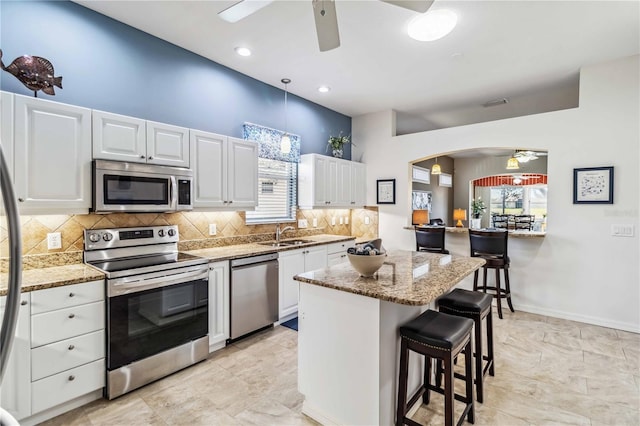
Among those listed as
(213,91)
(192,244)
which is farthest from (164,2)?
(192,244)

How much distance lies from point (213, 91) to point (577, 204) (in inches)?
177

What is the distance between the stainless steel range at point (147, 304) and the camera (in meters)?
2.35

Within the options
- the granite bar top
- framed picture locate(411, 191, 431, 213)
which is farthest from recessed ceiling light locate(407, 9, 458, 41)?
framed picture locate(411, 191, 431, 213)

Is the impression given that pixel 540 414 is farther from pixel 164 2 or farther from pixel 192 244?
pixel 164 2

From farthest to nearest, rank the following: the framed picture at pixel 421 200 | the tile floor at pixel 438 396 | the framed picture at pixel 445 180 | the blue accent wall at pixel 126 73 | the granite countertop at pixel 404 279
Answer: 1. the framed picture at pixel 445 180
2. the framed picture at pixel 421 200
3. the blue accent wall at pixel 126 73
4. the tile floor at pixel 438 396
5. the granite countertop at pixel 404 279

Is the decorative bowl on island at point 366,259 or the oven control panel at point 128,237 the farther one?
the oven control panel at point 128,237

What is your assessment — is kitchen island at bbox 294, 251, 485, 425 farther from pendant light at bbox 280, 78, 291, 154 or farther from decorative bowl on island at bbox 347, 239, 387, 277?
pendant light at bbox 280, 78, 291, 154

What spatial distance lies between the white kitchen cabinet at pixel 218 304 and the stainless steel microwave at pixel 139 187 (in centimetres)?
66

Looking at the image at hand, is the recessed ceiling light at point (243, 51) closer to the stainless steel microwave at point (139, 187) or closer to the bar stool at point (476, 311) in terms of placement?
the stainless steel microwave at point (139, 187)

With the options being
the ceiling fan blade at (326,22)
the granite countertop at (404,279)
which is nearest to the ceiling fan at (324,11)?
the ceiling fan blade at (326,22)

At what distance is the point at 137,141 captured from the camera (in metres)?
2.74

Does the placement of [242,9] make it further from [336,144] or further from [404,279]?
[336,144]

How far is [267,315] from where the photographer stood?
139 inches

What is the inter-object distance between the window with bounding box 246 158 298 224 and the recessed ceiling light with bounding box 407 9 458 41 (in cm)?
230
